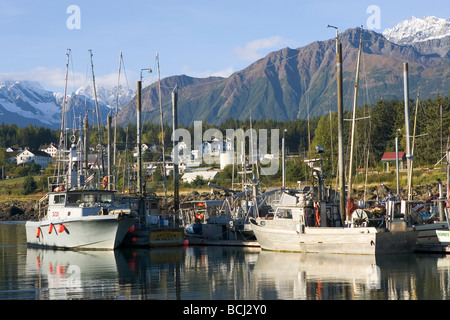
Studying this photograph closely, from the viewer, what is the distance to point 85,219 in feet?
137

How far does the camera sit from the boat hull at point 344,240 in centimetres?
3456

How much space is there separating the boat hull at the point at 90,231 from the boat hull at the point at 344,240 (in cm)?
988

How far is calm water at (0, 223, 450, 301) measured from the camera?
24.3m

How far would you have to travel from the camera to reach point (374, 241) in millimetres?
34344

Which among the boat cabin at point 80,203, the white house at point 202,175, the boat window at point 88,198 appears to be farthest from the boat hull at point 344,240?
the white house at point 202,175

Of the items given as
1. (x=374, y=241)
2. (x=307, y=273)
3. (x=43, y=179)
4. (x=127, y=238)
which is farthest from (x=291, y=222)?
(x=43, y=179)

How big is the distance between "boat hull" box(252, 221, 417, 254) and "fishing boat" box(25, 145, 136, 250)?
32.8ft

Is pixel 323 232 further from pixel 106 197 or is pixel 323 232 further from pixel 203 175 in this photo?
pixel 203 175

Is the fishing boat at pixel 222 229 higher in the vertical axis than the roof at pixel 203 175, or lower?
lower

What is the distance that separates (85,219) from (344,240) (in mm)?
16056

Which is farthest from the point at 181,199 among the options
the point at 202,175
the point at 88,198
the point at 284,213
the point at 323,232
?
the point at 323,232

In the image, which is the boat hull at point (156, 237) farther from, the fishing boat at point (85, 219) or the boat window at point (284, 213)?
the boat window at point (284, 213)

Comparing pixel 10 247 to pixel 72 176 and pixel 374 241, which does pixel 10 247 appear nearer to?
pixel 72 176

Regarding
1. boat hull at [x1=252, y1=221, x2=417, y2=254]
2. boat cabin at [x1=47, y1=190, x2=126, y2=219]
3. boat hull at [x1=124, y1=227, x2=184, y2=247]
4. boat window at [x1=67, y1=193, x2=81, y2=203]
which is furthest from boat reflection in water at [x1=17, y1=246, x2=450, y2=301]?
boat window at [x1=67, y1=193, x2=81, y2=203]
